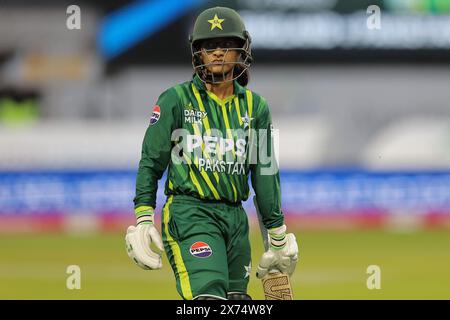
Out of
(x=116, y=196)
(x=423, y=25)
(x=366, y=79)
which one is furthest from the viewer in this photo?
(x=366, y=79)

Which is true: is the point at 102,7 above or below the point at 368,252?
above

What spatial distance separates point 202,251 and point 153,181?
505mm

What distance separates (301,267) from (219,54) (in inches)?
365

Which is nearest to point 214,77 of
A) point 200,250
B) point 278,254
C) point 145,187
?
point 145,187

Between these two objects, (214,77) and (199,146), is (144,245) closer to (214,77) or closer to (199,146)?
(199,146)

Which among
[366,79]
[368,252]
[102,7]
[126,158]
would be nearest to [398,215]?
[368,252]

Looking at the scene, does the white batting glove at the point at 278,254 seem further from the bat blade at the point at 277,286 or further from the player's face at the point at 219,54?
the player's face at the point at 219,54

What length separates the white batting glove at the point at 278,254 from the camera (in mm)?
5977

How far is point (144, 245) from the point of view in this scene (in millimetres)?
5539

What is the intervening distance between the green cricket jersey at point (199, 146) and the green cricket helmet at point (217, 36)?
0.10m

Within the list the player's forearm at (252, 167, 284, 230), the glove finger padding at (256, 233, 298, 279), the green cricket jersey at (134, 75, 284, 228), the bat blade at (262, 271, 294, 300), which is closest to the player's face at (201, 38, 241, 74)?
the green cricket jersey at (134, 75, 284, 228)

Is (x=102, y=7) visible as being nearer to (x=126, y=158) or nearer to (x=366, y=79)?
(x=126, y=158)

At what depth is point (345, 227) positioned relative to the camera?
67.5ft
